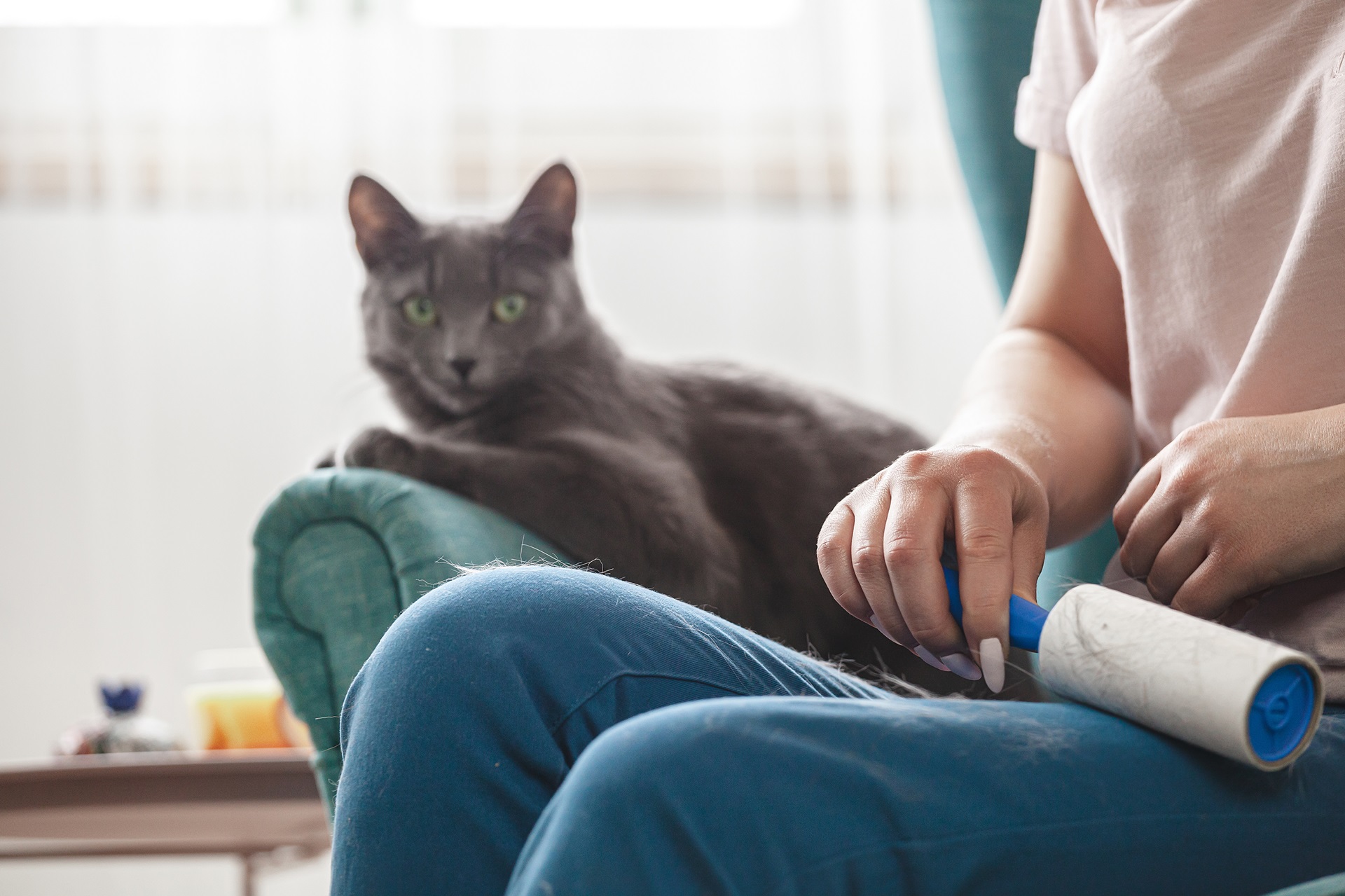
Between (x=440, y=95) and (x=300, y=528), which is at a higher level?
(x=440, y=95)

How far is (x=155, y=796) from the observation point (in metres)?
1.22

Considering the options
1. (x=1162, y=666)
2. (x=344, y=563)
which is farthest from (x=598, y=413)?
(x=1162, y=666)

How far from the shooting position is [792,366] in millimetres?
2277

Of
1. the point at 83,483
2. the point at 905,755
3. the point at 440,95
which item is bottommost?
the point at 83,483

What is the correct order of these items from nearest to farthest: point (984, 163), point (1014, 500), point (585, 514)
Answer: point (1014, 500)
point (585, 514)
point (984, 163)

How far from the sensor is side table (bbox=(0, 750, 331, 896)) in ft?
4.02

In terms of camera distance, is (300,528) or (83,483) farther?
(83,483)

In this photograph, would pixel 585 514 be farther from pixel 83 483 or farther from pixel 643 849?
pixel 83 483

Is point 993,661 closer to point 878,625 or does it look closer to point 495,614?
point 878,625

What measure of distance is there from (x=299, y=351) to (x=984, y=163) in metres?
1.41

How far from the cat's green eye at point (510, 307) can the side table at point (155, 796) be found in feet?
1.82

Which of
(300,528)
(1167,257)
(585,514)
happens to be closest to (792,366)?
(585,514)

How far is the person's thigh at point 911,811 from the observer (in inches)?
15.0

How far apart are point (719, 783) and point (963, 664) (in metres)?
0.21
